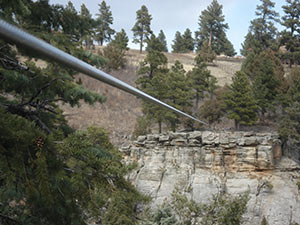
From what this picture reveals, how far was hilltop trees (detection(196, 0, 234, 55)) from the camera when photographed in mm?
48844

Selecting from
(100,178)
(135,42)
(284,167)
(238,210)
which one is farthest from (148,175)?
(135,42)

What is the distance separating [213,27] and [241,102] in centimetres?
3361

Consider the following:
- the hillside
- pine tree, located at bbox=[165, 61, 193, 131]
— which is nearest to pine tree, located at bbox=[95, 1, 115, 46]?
the hillside

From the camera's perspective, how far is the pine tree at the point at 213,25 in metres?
48.8

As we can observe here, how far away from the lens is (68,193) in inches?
65.4

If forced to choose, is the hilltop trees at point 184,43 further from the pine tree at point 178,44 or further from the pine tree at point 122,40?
the pine tree at point 122,40

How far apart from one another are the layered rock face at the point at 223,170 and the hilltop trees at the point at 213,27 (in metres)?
36.6

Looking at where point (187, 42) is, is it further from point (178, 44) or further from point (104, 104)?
point (104, 104)

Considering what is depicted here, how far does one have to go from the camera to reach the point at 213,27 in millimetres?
50125

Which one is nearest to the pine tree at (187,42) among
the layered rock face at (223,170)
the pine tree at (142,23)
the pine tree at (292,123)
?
the pine tree at (142,23)

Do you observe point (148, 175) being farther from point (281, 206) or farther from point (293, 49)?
point (293, 49)

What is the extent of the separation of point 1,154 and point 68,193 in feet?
1.82

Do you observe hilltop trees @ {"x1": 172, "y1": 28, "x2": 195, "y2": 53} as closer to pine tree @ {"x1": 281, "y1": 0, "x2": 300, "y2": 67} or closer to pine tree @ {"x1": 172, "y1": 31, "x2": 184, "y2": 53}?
pine tree @ {"x1": 172, "y1": 31, "x2": 184, "y2": 53}

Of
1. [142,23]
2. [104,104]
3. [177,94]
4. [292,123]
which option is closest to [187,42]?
[142,23]
